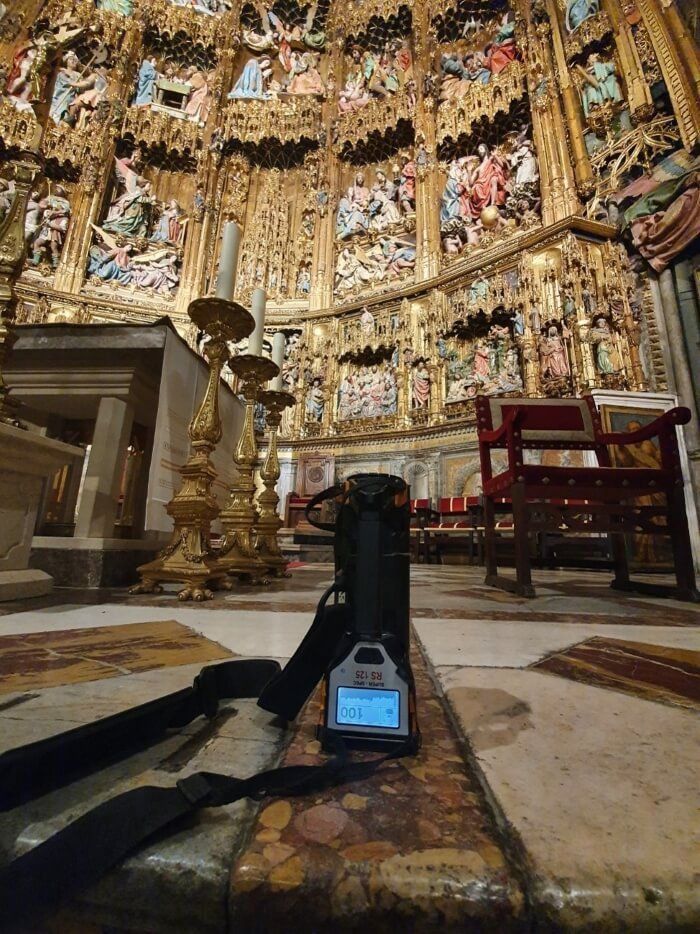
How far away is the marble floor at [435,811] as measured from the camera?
0.83ft

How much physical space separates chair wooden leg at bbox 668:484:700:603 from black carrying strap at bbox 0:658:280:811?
2.24m

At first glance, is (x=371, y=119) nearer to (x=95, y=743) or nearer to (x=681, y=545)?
(x=681, y=545)

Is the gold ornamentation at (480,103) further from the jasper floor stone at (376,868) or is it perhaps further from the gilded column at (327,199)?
the jasper floor stone at (376,868)

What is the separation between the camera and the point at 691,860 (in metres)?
A: 0.29

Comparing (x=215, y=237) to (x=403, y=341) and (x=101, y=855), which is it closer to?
(x=403, y=341)

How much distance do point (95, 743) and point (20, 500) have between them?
168 centimetres

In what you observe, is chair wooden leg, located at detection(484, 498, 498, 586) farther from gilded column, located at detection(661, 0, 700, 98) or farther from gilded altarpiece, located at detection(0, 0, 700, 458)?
gilded column, located at detection(661, 0, 700, 98)

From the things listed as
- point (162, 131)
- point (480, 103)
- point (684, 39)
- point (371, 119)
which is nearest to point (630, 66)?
point (684, 39)

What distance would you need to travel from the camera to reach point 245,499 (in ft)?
8.79

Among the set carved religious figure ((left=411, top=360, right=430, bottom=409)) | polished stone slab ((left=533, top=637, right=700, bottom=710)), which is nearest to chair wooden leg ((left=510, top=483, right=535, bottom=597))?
polished stone slab ((left=533, top=637, right=700, bottom=710))

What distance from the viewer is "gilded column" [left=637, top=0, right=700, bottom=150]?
5.48 m

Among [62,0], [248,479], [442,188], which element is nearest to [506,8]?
[442,188]

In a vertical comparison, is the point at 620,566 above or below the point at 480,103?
below

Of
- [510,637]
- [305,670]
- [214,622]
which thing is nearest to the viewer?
[305,670]
